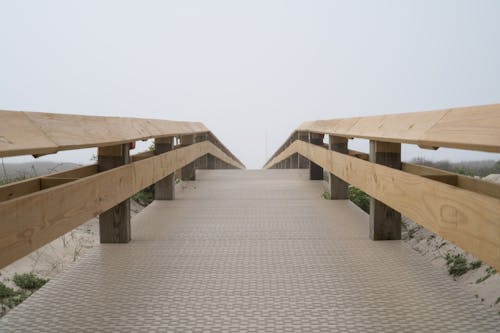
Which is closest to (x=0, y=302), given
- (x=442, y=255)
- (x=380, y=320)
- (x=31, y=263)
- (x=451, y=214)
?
(x=31, y=263)

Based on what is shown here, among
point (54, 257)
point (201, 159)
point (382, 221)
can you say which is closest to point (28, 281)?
point (54, 257)

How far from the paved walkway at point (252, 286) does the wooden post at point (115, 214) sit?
0.11 m

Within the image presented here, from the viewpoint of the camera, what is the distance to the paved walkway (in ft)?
8.00

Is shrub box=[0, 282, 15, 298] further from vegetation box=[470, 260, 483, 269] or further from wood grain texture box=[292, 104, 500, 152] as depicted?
vegetation box=[470, 260, 483, 269]

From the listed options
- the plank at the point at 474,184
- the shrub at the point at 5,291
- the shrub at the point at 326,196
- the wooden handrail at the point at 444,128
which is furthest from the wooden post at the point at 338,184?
the shrub at the point at 5,291

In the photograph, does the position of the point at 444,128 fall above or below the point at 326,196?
above

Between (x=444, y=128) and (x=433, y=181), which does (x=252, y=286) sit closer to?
Result: (x=433, y=181)

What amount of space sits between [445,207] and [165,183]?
4.07 metres

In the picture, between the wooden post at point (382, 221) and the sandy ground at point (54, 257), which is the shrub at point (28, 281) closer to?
the sandy ground at point (54, 257)

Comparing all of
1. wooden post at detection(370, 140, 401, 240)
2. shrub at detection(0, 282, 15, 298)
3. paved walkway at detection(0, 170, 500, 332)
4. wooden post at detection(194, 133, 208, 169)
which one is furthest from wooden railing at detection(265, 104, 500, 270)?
wooden post at detection(194, 133, 208, 169)

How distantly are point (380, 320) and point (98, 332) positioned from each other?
1.21 meters

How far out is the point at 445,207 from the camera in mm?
2332

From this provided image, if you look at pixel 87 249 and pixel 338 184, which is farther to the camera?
pixel 338 184

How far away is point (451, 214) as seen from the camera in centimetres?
226
